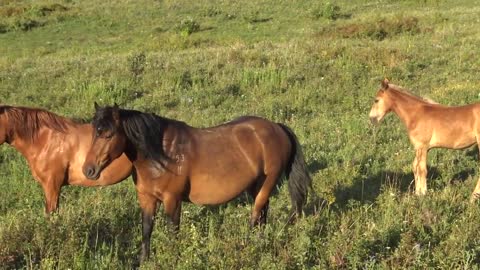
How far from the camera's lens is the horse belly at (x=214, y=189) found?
5.38m

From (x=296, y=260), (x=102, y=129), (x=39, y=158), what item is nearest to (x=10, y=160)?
(x=39, y=158)

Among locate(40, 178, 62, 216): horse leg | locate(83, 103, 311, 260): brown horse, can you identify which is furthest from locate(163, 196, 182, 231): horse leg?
locate(40, 178, 62, 216): horse leg

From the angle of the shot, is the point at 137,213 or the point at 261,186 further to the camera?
the point at 137,213

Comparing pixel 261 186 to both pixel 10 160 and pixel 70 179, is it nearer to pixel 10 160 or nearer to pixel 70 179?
pixel 70 179

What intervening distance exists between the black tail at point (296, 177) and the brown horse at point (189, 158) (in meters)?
0.01

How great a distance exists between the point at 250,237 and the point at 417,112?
13.4 feet

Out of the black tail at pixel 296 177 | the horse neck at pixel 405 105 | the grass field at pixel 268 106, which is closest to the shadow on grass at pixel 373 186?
the grass field at pixel 268 106

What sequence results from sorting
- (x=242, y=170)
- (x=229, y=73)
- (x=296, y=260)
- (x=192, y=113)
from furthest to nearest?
1. (x=229, y=73)
2. (x=192, y=113)
3. (x=242, y=170)
4. (x=296, y=260)

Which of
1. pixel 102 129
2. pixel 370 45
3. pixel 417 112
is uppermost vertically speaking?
pixel 102 129

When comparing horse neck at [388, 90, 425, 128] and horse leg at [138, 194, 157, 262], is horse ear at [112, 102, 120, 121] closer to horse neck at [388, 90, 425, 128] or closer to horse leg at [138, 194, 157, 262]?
horse leg at [138, 194, 157, 262]

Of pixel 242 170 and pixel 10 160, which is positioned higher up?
pixel 242 170

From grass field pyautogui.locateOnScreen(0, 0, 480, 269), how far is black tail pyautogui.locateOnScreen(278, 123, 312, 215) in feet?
0.85

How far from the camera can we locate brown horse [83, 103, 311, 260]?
4.86m

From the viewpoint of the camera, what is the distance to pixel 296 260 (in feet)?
15.3
